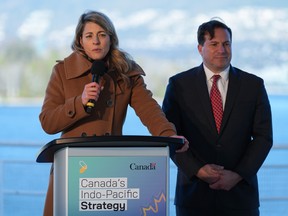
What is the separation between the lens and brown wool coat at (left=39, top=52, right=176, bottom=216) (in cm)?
288

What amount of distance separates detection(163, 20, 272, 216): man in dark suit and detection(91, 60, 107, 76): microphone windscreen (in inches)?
30.5

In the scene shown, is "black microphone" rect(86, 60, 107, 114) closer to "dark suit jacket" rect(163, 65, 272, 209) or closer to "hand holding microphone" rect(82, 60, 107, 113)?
"hand holding microphone" rect(82, 60, 107, 113)

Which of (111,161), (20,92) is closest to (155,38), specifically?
(20,92)

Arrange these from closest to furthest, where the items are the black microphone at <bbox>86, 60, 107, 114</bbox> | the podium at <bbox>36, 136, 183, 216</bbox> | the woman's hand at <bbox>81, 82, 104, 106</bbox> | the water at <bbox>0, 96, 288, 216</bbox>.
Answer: the podium at <bbox>36, 136, 183, 216</bbox>
the woman's hand at <bbox>81, 82, 104, 106</bbox>
the black microphone at <bbox>86, 60, 107, 114</bbox>
the water at <bbox>0, 96, 288, 216</bbox>

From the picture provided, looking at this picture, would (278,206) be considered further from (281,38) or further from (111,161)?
(281,38)

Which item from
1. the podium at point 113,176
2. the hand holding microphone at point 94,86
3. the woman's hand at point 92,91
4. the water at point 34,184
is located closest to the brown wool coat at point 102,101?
the hand holding microphone at point 94,86

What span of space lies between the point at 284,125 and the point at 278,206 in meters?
15.9

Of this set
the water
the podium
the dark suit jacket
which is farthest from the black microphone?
the water

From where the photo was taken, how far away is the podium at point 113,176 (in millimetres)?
2410

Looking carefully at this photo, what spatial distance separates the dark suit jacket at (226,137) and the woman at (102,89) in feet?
1.80

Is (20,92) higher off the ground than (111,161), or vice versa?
(20,92)

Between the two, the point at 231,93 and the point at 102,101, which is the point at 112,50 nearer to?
the point at 102,101

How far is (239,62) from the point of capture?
13.0 metres

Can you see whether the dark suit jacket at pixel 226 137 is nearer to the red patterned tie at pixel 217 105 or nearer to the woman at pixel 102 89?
the red patterned tie at pixel 217 105
